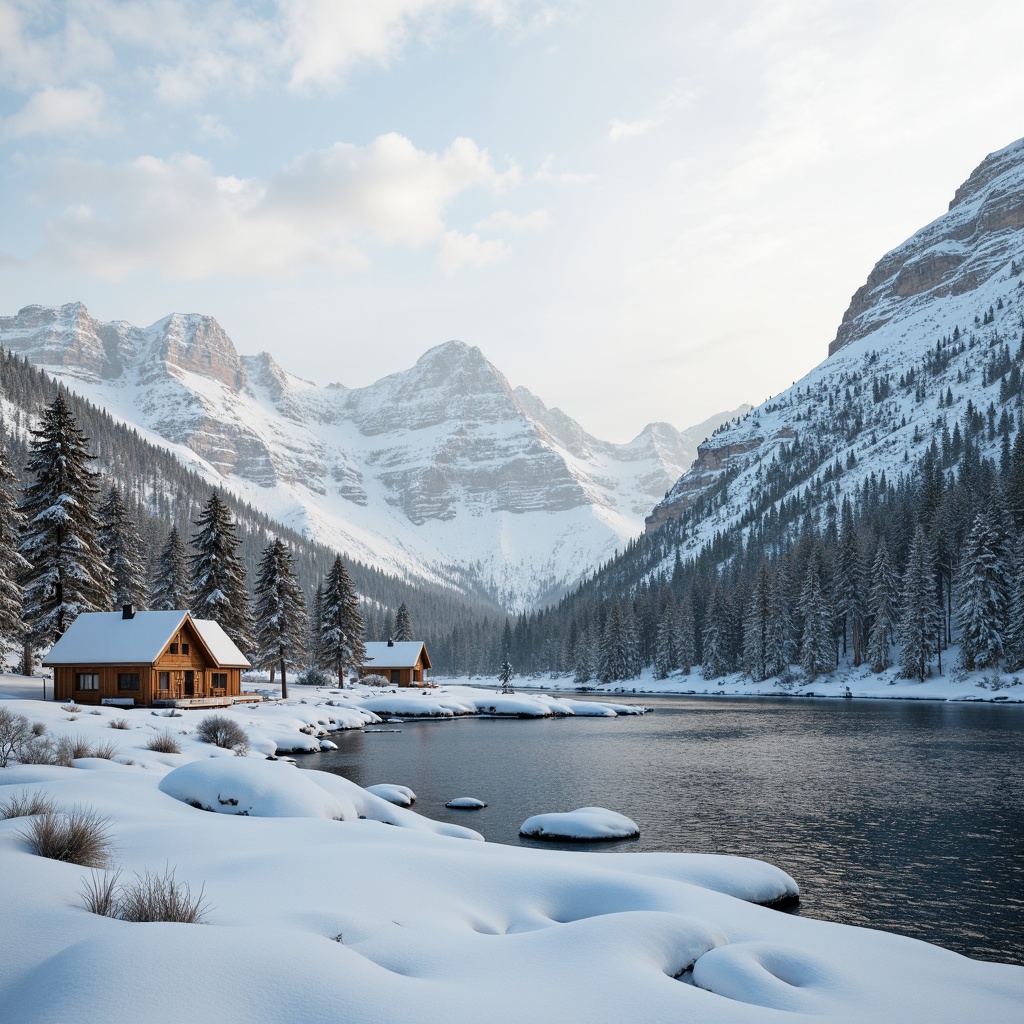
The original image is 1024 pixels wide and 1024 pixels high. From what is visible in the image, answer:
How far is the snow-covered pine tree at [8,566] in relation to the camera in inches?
1748

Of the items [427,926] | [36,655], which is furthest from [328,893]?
[36,655]

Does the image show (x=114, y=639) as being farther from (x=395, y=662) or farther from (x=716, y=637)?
(x=716, y=637)

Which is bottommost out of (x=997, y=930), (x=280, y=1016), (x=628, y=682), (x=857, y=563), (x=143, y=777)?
(x=628, y=682)

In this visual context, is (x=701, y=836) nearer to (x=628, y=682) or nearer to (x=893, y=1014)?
(x=893, y=1014)

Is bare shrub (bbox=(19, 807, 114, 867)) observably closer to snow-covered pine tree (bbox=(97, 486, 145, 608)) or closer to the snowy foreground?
the snowy foreground

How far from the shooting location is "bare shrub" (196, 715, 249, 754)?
1313 inches

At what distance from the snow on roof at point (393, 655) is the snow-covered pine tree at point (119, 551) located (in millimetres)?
32640

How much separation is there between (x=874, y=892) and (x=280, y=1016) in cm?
1495

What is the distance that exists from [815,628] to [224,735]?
74.1m

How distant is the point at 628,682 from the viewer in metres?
125

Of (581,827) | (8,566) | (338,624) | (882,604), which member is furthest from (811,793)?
(882,604)

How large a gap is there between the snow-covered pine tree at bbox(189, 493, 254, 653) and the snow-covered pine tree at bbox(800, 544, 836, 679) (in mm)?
62264

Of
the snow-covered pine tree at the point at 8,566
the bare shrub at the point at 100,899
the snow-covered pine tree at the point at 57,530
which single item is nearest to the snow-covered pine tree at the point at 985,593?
the snow-covered pine tree at the point at 57,530

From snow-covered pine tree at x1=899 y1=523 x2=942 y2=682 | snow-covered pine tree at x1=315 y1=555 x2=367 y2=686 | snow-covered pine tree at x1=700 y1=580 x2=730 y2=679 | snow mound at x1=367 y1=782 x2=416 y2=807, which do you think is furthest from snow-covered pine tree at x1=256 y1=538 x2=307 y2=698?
snow-covered pine tree at x1=700 y1=580 x2=730 y2=679
